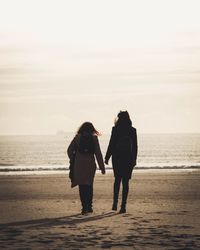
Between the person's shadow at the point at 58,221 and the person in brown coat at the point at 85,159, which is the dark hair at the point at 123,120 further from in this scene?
the person's shadow at the point at 58,221

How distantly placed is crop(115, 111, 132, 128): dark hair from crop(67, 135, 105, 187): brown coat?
545 millimetres

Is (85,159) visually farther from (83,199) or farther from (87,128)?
(83,199)

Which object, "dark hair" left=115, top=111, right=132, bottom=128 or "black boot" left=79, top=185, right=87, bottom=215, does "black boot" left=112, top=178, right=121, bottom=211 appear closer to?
"black boot" left=79, top=185, right=87, bottom=215

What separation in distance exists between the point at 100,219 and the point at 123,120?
7.01 ft

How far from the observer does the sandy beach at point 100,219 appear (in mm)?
10008

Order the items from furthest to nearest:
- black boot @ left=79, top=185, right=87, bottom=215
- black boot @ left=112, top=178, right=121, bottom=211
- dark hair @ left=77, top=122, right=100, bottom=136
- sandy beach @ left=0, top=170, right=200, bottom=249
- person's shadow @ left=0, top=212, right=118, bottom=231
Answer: black boot @ left=112, top=178, right=121, bottom=211 < dark hair @ left=77, top=122, right=100, bottom=136 < black boot @ left=79, top=185, right=87, bottom=215 < person's shadow @ left=0, top=212, right=118, bottom=231 < sandy beach @ left=0, top=170, right=200, bottom=249

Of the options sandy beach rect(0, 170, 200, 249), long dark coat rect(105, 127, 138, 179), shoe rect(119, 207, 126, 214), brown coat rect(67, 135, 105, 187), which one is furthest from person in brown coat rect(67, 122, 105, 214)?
shoe rect(119, 207, 126, 214)

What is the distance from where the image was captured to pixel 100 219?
41.7 feet

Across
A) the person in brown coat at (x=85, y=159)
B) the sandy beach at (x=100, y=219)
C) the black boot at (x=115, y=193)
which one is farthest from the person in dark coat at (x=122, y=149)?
the sandy beach at (x=100, y=219)

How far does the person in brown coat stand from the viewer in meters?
13.8

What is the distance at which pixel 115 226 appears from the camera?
11.7 meters

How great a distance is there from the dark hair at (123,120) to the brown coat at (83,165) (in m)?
0.55

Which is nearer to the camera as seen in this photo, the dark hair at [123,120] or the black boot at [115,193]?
the dark hair at [123,120]

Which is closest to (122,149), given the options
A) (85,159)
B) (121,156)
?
(121,156)
